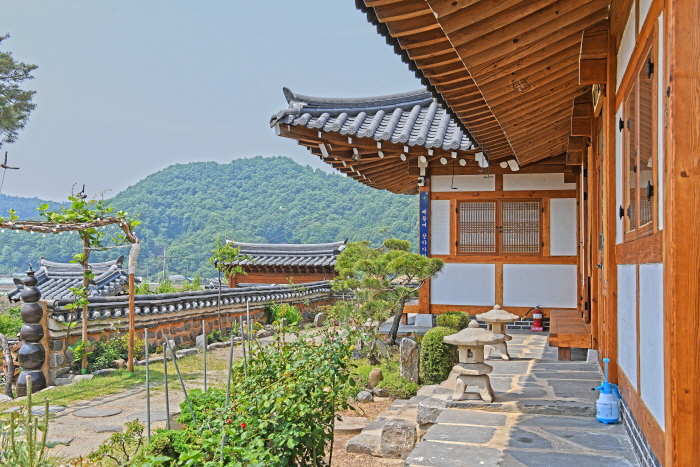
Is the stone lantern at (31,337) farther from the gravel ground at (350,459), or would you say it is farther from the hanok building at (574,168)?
the gravel ground at (350,459)

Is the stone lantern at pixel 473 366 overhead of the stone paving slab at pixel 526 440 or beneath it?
overhead

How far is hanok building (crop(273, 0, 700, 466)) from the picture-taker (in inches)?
84.0

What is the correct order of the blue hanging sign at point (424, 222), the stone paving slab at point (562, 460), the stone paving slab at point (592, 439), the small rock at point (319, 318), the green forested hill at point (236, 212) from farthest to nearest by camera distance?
the green forested hill at point (236, 212) < the small rock at point (319, 318) < the blue hanging sign at point (424, 222) < the stone paving slab at point (592, 439) < the stone paving slab at point (562, 460)

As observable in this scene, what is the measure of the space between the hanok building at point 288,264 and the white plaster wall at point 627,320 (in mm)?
18083

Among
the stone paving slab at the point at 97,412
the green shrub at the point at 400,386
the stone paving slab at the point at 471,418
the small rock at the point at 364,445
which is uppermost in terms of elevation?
the stone paving slab at the point at 471,418

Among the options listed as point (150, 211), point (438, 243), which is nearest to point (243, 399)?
point (438, 243)

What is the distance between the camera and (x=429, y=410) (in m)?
5.13

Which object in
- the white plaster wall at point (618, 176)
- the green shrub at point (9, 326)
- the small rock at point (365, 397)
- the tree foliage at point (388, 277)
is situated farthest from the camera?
the green shrub at point (9, 326)

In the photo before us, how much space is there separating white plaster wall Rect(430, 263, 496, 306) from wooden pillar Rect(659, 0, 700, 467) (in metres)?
8.47

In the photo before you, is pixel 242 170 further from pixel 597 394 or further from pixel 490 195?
pixel 597 394

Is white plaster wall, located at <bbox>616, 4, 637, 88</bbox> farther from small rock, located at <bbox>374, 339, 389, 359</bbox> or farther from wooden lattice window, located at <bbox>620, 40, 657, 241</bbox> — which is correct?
small rock, located at <bbox>374, 339, 389, 359</bbox>

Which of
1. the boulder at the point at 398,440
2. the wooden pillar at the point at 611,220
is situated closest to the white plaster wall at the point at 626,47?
the wooden pillar at the point at 611,220

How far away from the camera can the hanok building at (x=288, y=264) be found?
73.7 feet

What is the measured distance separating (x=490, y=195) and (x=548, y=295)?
1.97 m
